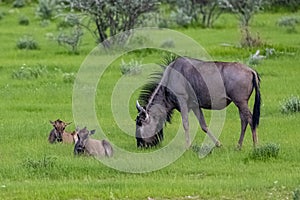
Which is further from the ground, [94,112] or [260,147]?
[260,147]

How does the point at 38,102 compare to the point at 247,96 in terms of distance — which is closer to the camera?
the point at 247,96

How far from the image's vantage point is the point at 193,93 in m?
14.2

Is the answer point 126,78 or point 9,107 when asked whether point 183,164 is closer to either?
point 9,107

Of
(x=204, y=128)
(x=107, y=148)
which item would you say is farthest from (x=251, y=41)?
(x=107, y=148)

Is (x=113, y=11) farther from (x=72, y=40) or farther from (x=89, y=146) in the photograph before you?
(x=89, y=146)

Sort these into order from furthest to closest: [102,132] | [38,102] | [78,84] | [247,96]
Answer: [78,84], [38,102], [102,132], [247,96]

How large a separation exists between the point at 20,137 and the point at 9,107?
135 inches

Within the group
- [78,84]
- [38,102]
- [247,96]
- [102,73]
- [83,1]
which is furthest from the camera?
[83,1]

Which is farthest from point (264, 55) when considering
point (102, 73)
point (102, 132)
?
point (102, 132)

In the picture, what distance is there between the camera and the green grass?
35.1 ft

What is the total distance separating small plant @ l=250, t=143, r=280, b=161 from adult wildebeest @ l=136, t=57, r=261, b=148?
0.94m

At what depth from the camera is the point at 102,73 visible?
22547 mm

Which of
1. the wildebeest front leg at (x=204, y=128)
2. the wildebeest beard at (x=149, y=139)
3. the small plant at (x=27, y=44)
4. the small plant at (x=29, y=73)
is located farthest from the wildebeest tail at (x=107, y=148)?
the small plant at (x=27, y=44)

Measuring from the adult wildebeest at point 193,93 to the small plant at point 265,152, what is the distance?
0.94 m
